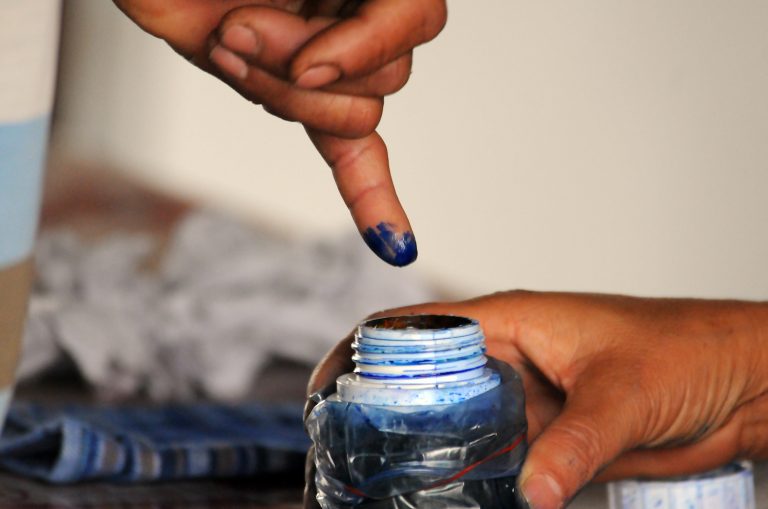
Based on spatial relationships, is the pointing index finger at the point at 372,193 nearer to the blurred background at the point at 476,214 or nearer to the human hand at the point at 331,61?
the human hand at the point at 331,61

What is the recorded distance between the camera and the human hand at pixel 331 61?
0.60 meters

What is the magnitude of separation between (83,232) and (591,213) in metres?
1.04

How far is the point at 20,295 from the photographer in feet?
2.73

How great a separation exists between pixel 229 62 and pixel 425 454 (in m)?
0.25

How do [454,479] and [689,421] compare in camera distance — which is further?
[689,421]

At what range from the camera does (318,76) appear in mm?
587

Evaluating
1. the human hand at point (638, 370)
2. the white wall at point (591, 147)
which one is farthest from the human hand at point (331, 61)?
the white wall at point (591, 147)

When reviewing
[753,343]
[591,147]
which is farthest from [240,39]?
[591,147]

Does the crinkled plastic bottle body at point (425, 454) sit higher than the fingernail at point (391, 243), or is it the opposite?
the fingernail at point (391, 243)

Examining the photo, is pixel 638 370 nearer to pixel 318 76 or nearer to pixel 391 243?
pixel 391 243

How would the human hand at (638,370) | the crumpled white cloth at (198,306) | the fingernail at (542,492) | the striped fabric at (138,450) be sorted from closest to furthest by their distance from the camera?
the fingernail at (542,492) → the human hand at (638,370) → the striped fabric at (138,450) → the crumpled white cloth at (198,306)

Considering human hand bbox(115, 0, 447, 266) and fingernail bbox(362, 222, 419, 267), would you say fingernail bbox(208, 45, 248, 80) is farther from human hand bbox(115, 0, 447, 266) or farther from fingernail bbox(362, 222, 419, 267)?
fingernail bbox(362, 222, 419, 267)

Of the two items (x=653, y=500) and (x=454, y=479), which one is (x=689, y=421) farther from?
(x=454, y=479)

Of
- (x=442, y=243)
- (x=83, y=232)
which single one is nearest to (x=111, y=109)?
(x=83, y=232)
